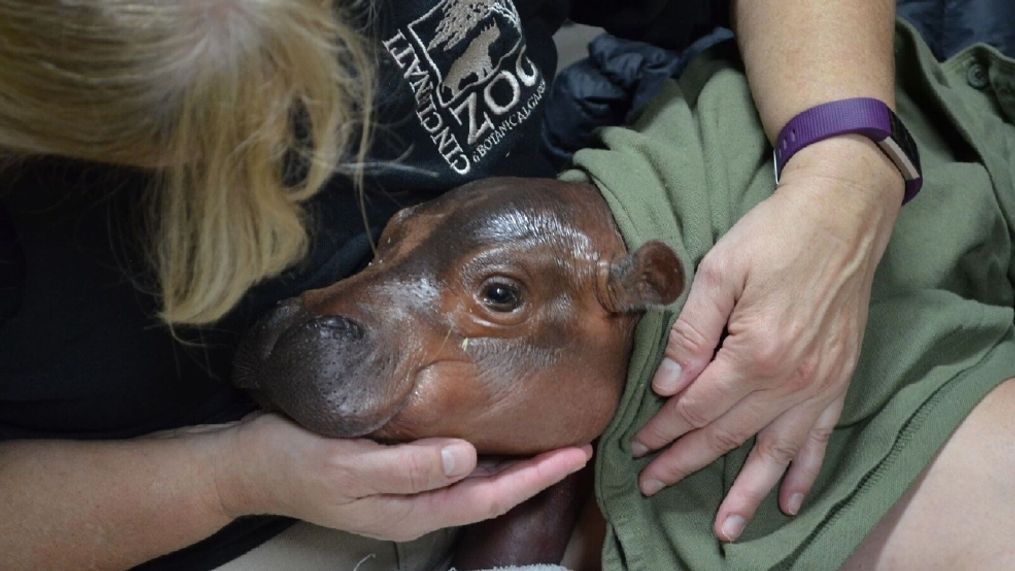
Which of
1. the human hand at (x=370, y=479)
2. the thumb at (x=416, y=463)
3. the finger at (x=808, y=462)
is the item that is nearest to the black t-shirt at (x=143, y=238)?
the human hand at (x=370, y=479)

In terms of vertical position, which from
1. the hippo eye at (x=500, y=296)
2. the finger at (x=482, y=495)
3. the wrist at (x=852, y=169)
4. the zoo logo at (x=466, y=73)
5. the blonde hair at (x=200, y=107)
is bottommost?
the finger at (x=482, y=495)

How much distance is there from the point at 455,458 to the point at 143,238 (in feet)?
1.16

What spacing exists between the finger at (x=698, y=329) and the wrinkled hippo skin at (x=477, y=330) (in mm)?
47

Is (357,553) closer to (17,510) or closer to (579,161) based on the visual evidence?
(17,510)

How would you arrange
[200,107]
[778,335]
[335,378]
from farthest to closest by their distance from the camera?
1. [778,335]
2. [335,378]
3. [200,107]

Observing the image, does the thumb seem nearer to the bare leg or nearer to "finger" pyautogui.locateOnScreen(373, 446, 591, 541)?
"finger" pyautogui.locateOnScreen(373, 446, 591, 541)

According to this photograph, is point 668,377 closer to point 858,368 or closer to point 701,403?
point 701,403

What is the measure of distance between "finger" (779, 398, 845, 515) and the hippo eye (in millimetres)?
362

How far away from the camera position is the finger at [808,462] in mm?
1052

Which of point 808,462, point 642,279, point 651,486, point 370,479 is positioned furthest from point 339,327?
point 808,462

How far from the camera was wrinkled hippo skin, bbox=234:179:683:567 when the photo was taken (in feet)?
2.85

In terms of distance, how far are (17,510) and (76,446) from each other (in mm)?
81

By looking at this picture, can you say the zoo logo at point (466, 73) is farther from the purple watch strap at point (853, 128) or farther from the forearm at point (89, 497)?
the forearm at point (89, 497)

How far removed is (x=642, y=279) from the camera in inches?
36.6
